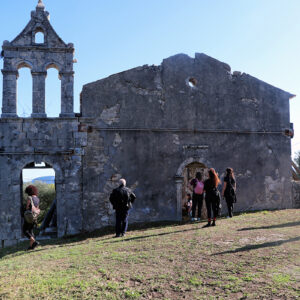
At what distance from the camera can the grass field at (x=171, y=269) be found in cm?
512

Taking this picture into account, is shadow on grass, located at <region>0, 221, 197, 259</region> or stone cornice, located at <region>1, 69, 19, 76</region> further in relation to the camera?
stone cornice, located at <region>1, 69, 19, 76</region>

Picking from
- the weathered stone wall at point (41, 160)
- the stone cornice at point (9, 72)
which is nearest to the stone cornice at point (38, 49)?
the stone cornice at point (9, 72)

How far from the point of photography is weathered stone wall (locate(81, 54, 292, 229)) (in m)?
12.4

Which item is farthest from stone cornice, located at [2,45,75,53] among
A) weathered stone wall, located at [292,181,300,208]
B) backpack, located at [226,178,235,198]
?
weathered stone wall, located at [292,181,300,208]

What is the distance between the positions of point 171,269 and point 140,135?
7.28 meters

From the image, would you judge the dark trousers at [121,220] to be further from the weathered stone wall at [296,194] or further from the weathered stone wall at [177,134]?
the weathered stone wall at [296,194]

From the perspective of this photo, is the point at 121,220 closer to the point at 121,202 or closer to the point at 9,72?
the point at 121,202

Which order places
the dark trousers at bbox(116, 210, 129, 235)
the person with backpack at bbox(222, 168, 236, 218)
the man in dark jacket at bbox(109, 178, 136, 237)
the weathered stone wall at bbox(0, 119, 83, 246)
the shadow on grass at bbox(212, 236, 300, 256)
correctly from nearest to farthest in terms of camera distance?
the shadow on grass at bbox(212, 236, 300, 256) → the man in dark jacket at bbox(109, 178, 136, 237) → the dark trousers at bbox(116, 210, 129, 235) → the person with backpack at bbox(222, 168, 236, 218) → the weathered stone wall at bbox(0, 119, 83, 246)

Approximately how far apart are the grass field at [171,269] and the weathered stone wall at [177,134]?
4.03m

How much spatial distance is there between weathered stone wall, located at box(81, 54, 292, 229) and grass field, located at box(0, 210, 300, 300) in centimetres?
403

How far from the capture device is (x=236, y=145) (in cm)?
1351

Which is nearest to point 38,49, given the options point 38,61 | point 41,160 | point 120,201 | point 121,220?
point 38,61

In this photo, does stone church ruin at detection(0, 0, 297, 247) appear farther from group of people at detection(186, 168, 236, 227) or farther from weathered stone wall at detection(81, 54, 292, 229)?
group of people at detection(186, 168, 236, 227)

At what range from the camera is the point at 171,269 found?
235 inches
